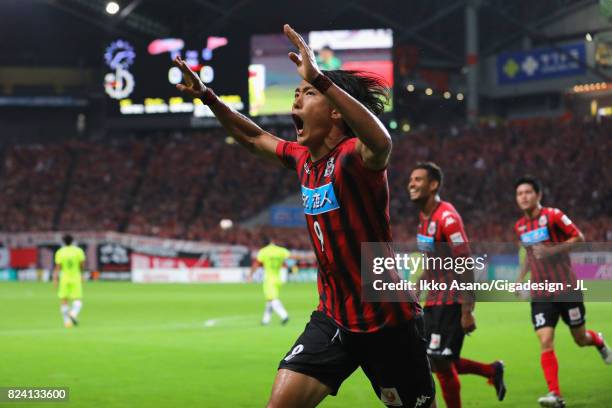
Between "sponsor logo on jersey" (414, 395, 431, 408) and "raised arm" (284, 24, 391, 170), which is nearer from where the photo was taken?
"raised arm" (284, 24, 391, 170)

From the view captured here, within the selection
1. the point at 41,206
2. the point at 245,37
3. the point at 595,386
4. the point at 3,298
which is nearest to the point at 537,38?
the point at 245,37

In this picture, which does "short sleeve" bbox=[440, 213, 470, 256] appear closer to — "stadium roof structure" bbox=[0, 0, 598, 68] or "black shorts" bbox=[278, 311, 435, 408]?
"black shorts" bbox=[278, 311, 435, 408]

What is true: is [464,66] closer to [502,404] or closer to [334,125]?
[502,404]

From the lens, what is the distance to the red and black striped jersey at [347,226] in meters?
5.05

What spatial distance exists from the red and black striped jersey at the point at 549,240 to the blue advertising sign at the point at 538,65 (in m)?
39.9

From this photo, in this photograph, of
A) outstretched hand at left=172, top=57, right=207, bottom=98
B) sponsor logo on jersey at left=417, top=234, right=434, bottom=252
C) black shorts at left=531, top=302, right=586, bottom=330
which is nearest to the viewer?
outstretched hand at left=172, top=57, right=207, bottom=98

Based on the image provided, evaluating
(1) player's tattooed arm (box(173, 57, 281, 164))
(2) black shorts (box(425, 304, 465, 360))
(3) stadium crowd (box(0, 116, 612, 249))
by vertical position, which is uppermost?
(3) stadium crowd (box(0, 116, 612, 249))

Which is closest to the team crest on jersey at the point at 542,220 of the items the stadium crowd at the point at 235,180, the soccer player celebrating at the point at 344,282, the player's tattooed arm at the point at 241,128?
the player's tattooed arm at the point at 241,128

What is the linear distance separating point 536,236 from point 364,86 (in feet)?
17.9

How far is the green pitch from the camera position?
10.9m

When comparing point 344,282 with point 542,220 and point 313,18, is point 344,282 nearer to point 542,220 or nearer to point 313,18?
point 542,220

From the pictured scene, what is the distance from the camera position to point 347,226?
513 cm

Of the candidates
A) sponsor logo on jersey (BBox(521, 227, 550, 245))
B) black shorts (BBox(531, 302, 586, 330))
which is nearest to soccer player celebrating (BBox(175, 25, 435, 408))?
black shorts (BBox(531, 302, 586, 330))

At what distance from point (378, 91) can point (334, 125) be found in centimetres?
33
